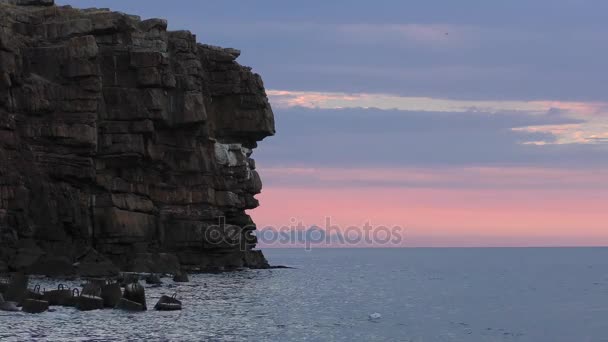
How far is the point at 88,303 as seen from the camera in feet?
227

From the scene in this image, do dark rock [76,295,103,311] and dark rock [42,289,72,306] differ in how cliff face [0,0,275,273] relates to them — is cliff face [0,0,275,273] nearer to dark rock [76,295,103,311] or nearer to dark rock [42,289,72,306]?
dark rock [42,289,72,306]

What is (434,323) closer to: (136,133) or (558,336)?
(558,336)

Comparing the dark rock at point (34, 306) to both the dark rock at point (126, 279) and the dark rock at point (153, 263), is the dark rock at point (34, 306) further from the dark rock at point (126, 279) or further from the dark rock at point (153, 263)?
the dark rock at point (153, 263)

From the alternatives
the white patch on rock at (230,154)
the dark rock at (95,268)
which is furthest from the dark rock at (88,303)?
the white patch on rock at (230,154)

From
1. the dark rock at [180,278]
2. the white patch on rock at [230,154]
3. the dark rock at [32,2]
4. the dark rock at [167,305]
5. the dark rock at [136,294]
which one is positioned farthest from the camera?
the dark rock at [32,2]

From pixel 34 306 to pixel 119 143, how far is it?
4998 centimetres

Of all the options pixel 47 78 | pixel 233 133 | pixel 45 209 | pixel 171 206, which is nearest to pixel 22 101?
→ pixel 47 78

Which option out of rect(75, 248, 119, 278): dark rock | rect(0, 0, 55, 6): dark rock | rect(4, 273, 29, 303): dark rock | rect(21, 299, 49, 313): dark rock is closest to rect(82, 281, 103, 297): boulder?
rect(4, 273, 29, 303): dark rock

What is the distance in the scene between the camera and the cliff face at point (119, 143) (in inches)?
4109

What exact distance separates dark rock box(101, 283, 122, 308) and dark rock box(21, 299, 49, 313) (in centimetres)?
601

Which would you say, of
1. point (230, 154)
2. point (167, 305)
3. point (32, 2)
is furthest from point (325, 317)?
point (32, 2)

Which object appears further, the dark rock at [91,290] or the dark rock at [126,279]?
the dark rock at [126,279]

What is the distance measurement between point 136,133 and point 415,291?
1527 inches

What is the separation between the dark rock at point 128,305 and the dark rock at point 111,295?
1.16 ft
